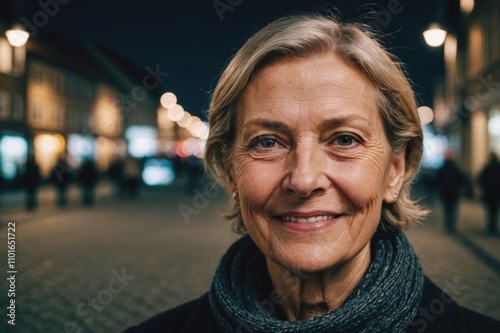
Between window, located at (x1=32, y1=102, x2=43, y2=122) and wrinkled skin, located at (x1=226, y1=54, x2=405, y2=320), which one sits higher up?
window, located at (x1=32, y1=102, x2=43, y2=122)

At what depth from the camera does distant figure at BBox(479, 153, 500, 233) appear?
1260cm

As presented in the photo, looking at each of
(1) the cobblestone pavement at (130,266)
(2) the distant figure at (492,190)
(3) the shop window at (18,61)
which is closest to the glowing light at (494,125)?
(1) the cobblestone pavement at (130,266)

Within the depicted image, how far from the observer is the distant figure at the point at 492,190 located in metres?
12.6

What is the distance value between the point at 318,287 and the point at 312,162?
0.51m

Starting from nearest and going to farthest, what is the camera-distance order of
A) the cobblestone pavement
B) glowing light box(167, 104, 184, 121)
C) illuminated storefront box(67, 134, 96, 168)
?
the cobblestone pavement → illuminated storefront box(67, 134, 96, 168) → glowing light box(167, 104, 184, 121)

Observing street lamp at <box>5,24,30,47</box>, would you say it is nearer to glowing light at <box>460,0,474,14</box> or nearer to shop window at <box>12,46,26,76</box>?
glowing light at <box>460,0,474,14</box>

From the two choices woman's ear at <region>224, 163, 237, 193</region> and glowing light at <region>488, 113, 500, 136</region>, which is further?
glowing light at <region>488, 113, 500, 136</region>

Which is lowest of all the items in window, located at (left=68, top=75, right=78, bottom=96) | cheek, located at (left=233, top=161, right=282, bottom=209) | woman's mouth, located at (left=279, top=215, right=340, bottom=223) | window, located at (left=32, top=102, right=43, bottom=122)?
woman's mouth, located at (left=279, top=215, right=340, bottom=223)

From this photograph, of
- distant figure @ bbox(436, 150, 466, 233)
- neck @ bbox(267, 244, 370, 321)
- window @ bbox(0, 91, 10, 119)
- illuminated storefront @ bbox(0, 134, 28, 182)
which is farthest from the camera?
window @ bbox(0, 91, 10, 119)

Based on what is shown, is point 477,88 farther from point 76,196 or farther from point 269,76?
point 269,76

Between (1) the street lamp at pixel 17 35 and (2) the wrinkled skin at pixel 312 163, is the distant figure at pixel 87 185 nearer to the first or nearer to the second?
(1) the street lamp at pixel 17 35

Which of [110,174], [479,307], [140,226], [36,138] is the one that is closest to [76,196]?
[110,174]

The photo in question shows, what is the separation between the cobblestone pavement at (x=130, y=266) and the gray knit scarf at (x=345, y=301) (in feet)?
2.13

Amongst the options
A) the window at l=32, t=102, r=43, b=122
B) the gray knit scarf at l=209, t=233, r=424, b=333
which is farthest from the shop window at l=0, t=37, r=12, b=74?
the gray knit scarf at l=209, t=233, r=424, b=333
